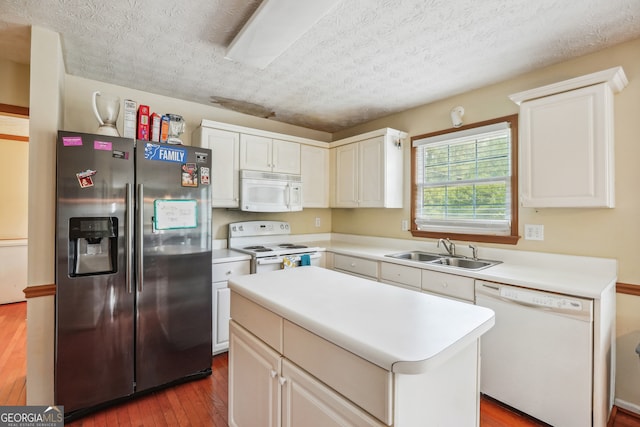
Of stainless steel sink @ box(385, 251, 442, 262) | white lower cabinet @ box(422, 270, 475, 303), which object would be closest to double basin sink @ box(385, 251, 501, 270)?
stainless steel sink @ box(385, 251, 442, 262)

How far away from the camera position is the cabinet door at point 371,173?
3.30 metres

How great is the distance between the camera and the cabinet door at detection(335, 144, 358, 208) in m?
3.62

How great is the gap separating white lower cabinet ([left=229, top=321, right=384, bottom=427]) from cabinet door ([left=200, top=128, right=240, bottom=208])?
169 cm

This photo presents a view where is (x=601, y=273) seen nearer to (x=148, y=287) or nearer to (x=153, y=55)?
(x=148, y=287)

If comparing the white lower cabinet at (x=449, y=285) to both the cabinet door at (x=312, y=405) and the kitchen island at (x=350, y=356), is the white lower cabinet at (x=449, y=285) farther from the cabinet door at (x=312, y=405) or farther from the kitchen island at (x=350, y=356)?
the cabinet door at (x=312, y=405)

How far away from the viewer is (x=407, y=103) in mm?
3172

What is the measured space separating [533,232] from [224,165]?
9.32ft

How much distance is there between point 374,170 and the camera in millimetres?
3375

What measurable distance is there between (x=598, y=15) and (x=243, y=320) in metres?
2.60

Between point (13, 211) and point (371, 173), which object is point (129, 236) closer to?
point (371, 173)

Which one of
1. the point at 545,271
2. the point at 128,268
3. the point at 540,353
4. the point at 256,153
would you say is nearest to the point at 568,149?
the point at 545,271

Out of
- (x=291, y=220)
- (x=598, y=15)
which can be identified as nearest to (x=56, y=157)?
(x=291, y=220)

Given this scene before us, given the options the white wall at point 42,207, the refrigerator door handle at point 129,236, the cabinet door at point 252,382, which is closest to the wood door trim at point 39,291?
the white wall at point 42,207

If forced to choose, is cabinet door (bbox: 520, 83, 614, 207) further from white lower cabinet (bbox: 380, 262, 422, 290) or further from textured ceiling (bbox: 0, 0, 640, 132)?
white lower cabinet (bbox: 380, 262, 422, 290)
